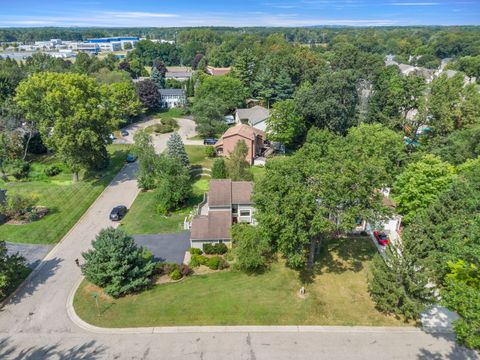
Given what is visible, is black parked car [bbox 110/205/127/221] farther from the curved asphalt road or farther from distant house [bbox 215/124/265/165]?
distant house [bbox 215/124/265/165]

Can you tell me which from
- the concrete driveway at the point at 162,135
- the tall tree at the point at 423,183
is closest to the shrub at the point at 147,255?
the tall tree at the point at 423,183

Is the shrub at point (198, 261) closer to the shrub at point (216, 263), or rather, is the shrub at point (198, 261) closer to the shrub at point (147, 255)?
the shrub at point (216, 263)

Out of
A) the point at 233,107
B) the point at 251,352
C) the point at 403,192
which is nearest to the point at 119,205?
the point at 251,352

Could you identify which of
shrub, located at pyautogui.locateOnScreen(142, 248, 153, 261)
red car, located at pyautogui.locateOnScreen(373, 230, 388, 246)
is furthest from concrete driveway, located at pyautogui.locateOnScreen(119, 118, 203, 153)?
red car, located at pyautogui.locateOnScreen(373, 230, 388, 246)

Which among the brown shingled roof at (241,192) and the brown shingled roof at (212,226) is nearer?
the brown shingled roof at (212,226)

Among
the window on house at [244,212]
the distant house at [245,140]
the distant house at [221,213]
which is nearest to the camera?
the distant house at [221,213]

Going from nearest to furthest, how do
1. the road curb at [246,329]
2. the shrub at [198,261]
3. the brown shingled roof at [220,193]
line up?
the road curb at [246,329] → the shrub at [198,261] → the brown shingled roof at [220,193]
